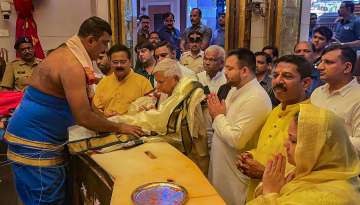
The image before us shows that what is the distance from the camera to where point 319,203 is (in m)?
1.21

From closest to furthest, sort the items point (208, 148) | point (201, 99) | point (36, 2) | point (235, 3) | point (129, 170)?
point (129, 170) < point (201, 99) < point (208, 148) < point (235, 3) < point (36, 2)

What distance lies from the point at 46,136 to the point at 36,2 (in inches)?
159

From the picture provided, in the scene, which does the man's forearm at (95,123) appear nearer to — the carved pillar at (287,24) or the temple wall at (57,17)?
the carved pillar at (287,24)

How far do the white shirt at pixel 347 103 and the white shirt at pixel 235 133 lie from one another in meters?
0.50

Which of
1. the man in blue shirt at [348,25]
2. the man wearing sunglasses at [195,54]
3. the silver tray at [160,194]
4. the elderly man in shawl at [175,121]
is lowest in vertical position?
the silver tray at [160,194]

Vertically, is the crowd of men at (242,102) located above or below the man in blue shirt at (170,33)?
below

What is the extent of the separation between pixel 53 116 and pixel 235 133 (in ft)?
3.77

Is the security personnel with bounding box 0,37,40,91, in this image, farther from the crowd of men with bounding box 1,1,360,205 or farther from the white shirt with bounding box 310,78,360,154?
the white shirt with bounding box 310,78,360,154

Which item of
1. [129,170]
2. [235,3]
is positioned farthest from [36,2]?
[129,170]

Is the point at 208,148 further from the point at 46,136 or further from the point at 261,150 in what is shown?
the point at 46,136

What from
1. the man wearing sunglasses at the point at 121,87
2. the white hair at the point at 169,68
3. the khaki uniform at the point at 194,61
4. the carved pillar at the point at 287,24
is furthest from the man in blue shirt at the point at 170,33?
the white hair at the point at 169,68

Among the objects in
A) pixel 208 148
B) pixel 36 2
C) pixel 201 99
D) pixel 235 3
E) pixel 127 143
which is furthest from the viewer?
pixel 36 2

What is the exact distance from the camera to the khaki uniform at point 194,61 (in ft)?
15.4

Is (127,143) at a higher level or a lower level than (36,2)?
lower
